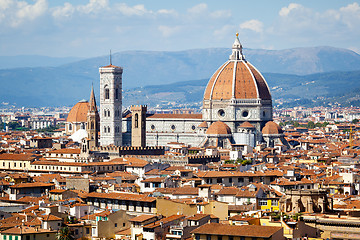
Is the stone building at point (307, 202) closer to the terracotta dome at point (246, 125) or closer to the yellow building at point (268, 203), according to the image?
the yellow building at point (268, 203)

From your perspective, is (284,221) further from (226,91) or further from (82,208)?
(226,91)

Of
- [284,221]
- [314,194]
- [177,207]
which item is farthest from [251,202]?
[284,221]

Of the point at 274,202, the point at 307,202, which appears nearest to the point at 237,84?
the point at 274,202

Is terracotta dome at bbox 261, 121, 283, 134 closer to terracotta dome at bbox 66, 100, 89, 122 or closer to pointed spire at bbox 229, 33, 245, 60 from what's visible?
pointed spire at bbox 229, 33, 245, 60

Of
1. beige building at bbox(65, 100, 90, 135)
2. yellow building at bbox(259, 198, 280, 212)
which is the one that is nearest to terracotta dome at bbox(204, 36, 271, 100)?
beige building at bbox(65, 100, 90, 135)

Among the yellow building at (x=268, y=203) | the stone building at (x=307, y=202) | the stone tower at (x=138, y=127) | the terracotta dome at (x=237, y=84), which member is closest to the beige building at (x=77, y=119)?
the terracotta dome at (x=237, y=84)
